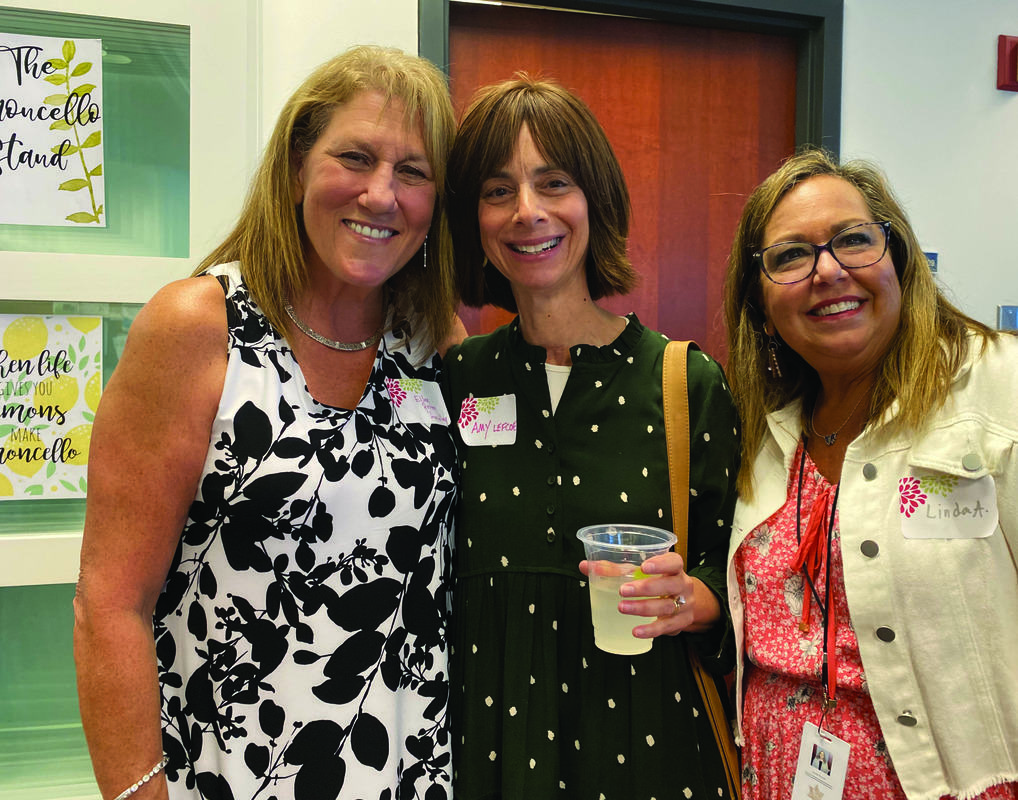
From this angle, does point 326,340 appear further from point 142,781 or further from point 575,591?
point 142,781

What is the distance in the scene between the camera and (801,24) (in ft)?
8.43

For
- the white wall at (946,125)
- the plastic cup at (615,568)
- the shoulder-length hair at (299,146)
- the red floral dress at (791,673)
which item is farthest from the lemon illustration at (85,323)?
the white wall at (946,125)

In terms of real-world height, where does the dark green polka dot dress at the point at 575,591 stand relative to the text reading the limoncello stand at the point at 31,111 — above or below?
below

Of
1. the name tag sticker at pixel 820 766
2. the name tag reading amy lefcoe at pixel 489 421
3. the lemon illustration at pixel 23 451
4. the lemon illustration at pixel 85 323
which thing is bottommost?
the name tag sticker at pixel 820 766

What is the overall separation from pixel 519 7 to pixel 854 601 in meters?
2.05

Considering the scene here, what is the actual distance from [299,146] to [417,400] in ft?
1.70

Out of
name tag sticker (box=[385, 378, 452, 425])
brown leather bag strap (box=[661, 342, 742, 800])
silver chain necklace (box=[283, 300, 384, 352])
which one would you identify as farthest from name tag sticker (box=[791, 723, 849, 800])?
silver chain necklace (box=[283, 300, 384, 352])

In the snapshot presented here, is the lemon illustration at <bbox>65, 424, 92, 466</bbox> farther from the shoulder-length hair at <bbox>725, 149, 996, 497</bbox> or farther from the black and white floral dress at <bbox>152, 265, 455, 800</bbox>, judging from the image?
the shoulder-length hair at <bbox>725, 149, 996, 497</bbox>

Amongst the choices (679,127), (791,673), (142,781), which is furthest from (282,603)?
Result: (679,127)

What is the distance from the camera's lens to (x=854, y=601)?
4.07 ft

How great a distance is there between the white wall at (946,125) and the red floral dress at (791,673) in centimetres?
168

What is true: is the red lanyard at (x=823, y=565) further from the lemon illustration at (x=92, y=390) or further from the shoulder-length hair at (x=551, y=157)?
the lemon illustration at (x=92, y=390)

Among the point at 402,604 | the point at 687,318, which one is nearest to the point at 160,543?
the point at 402,604

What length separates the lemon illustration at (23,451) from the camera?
2.00m
